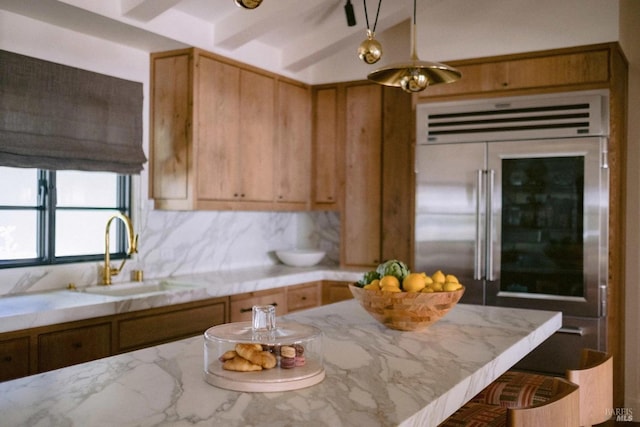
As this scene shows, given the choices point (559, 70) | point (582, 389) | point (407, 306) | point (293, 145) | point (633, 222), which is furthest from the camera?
point (293, 145)

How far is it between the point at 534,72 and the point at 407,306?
2.42 meters

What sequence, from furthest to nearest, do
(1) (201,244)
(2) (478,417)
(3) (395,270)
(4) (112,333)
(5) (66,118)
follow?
(1) (201,244) < (5) (66,118) < (4) (112,333) < (3) (395,270) < (2) (478,417)

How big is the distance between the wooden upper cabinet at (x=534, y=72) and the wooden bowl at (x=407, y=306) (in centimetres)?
223

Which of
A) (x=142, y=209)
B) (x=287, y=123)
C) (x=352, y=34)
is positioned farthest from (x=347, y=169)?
(x=142, y=209)

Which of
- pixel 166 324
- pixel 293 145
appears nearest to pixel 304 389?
pixel 166 324

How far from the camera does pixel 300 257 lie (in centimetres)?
Result: 502

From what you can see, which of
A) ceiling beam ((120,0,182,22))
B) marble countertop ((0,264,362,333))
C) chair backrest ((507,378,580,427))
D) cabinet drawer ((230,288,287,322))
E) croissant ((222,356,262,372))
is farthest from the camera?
cabinet drawer ((230,288,287,322))

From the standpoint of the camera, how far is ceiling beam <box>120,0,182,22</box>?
341cm

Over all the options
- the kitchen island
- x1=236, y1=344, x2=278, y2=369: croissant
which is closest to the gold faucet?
the kitchen island

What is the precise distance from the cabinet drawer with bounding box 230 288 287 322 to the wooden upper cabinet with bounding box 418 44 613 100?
1770 millimetres

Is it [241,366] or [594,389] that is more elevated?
[241,366]

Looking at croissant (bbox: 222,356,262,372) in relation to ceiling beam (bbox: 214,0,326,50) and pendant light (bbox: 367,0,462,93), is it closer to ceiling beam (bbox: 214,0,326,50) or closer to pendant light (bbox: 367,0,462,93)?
pendant light (bbox: 367,0,462,93)

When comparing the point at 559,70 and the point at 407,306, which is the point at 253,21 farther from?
the point at 407,306

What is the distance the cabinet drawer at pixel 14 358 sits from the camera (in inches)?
106
